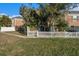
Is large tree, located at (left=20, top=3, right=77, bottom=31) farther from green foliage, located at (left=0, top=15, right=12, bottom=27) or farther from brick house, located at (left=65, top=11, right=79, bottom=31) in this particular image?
green foliage, located at (left=0, top=15, right=12, bottom=27)

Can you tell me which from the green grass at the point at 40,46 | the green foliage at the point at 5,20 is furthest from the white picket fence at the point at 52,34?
the green foliage at the point at 5,20

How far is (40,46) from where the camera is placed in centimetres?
553

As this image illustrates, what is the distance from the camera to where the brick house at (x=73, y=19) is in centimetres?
555

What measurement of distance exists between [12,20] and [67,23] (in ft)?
2.53

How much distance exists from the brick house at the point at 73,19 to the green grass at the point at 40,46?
0.18 meters

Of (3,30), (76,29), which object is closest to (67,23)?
(76,29)

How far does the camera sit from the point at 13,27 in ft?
18.1

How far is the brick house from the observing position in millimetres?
5546

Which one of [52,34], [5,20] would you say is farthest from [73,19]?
[5,20]

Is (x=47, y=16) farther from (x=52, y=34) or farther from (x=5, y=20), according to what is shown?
(x=5, y=20)

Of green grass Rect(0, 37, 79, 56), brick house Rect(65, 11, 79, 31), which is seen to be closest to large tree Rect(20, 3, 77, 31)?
brick house Rect(65, 11, 79, 31)

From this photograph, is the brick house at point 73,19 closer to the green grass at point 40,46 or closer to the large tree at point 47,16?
the large tree at point 47,16

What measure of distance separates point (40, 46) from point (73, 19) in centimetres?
60

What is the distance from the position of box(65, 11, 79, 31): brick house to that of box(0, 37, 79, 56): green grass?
0.60ft
